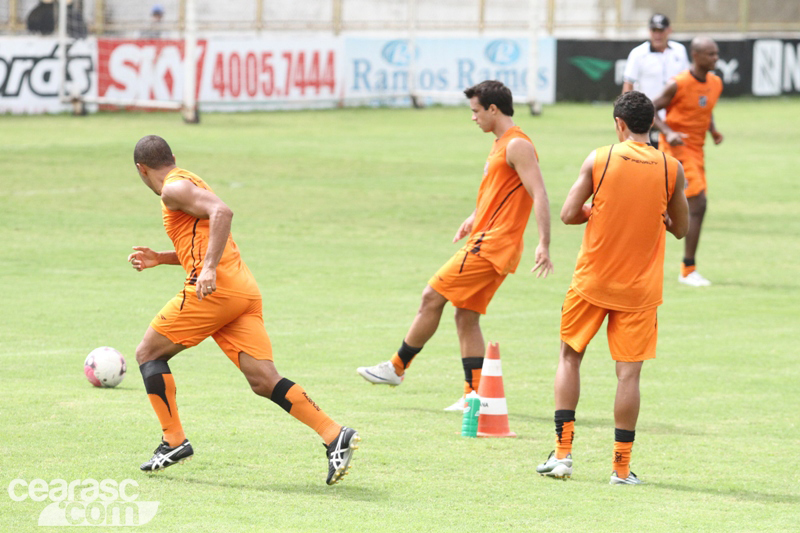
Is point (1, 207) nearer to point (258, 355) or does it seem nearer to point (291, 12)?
point (258, 355)

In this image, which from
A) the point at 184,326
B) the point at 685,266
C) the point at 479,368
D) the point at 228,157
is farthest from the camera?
the point at 228,157

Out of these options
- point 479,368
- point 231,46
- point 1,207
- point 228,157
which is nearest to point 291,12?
point 231,46

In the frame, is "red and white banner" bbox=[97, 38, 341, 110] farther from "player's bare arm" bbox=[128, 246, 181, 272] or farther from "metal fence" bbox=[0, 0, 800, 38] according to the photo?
"player's bare arm" bbox=[128, 246, 181, 272]

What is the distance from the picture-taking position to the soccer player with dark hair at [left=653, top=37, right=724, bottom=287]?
1383 centimetres

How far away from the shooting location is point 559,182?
2130cm

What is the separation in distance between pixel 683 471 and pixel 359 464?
72.2 inches

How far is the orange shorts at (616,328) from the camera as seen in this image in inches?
273

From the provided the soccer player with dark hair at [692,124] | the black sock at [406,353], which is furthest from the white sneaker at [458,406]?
the soccer player with dark hair at [692,124]

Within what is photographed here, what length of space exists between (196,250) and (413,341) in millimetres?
2366

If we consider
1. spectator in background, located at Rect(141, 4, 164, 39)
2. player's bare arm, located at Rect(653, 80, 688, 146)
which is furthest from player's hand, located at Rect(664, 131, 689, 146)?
spectator in background, located at Rect(141, 4, 164, 39)

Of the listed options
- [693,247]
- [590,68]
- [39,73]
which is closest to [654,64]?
[693,247]

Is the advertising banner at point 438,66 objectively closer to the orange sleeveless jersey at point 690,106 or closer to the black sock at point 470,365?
the orange sleeveless jersey at point 690,106

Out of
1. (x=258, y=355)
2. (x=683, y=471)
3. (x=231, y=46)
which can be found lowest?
(x=683, y=471)

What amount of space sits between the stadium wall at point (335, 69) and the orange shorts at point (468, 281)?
76.5 feet
